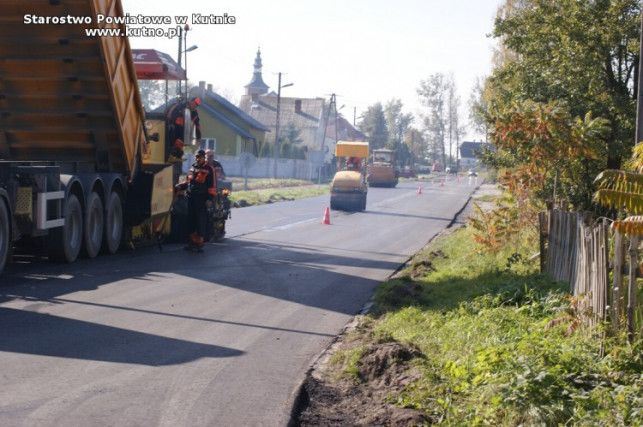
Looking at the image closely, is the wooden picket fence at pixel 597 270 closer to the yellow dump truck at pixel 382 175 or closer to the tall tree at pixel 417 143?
the yellow dump truck at pixel 382 175

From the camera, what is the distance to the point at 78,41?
14.1m

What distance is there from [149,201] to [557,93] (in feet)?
28.5

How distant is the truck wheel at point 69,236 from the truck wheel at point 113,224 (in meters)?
1.02

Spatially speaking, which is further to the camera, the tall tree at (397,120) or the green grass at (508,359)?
the tall tree at (397,120)

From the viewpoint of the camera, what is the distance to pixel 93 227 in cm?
1585

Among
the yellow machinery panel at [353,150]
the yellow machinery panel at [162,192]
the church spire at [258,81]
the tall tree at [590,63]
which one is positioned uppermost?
the church spire at [258,81]

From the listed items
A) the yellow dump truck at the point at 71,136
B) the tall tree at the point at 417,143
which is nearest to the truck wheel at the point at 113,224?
the yellow dump truck at the point at 71,136

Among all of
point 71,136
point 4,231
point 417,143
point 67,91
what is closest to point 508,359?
point 4,231

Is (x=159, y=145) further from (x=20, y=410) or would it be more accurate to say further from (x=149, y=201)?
(x=20, y=410)

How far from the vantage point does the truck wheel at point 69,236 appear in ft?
47.5

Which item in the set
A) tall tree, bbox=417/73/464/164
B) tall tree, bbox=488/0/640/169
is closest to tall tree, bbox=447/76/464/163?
tall tree, bbox=417/73/464/164

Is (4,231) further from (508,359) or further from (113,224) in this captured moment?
(508,359)

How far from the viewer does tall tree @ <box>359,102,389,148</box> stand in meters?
134

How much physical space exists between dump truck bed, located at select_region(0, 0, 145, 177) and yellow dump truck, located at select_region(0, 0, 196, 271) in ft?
0.05
